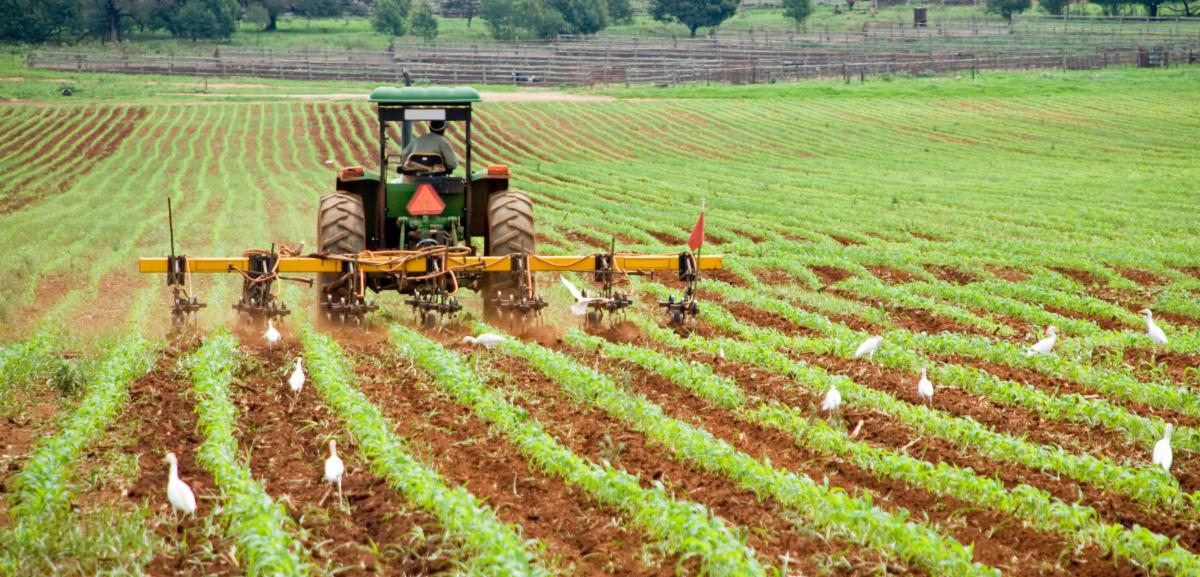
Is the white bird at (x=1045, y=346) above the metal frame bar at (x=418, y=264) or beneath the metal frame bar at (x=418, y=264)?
beneath

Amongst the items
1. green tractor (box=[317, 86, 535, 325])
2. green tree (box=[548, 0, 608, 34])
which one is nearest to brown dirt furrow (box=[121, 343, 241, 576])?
green tractor (box=[317, 86, 535, 325])

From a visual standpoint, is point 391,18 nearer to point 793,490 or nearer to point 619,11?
point 619,11

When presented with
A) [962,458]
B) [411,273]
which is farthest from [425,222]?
[962,458]

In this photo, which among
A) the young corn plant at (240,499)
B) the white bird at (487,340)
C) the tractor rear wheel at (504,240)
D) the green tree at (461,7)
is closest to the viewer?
the young corn plant at (240,499)

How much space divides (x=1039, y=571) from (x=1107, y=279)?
11041 mm

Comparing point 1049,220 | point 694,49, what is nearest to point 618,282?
point 1049,220

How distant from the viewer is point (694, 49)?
3137 inches

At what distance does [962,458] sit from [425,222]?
6.72 metres

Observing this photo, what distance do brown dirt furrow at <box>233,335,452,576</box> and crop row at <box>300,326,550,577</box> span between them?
81 millimetres

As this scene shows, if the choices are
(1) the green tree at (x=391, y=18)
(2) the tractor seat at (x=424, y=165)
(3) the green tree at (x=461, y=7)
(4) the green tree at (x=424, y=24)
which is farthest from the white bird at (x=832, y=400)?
(3) the green tree at (x=461, y=7)

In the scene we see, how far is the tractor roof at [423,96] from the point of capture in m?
12.3

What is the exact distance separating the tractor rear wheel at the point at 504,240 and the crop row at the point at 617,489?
98.7 inches

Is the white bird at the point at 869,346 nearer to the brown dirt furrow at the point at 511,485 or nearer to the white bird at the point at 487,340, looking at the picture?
the white bird at the point at 487,340

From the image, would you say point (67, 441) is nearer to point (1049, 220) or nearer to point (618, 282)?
point (618, 282)
